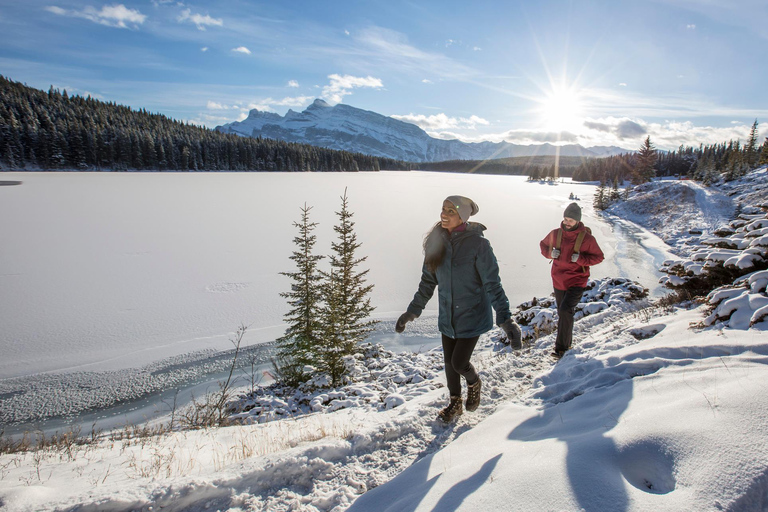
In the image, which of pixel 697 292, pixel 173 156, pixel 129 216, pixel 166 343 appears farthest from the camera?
pixel 173 156

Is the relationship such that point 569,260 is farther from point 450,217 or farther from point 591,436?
point 591,436

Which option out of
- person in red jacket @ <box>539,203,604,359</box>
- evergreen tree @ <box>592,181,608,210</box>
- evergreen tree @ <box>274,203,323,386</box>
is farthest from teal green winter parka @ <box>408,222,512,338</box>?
evergreen tree @ <box>592,181,608,210</box>

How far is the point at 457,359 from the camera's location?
3568 mm

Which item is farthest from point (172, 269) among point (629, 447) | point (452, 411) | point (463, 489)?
point (629, 447)

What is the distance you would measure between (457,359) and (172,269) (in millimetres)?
17463

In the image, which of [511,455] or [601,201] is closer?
[511,455]

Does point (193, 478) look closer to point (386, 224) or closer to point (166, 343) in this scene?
point (166, 343)

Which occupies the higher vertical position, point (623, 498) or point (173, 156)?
point (173, 156)

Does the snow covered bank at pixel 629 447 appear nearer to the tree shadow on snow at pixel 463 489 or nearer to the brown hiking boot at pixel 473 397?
the tree shadow on snow at pixel 463 489

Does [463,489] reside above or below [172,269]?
above

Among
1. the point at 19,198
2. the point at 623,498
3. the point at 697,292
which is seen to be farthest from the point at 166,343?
the point at 19,198

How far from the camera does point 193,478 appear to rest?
2539 millimetres

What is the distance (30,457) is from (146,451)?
1336mm

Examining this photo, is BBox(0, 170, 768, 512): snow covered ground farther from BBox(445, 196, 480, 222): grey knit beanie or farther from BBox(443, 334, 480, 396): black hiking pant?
BBox(445, 196, 480, 222): grey knit beanie
